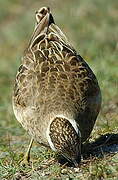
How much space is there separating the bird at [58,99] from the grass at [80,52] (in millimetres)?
318

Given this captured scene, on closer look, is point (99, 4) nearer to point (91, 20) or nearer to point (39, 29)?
point (91, 20)

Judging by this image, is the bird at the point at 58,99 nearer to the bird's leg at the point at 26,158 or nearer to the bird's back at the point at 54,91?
the bird's back at the point at 54,91

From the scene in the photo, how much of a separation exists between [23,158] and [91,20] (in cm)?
1028

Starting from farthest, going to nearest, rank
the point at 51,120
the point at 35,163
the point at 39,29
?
1. the point at 39,29
2. the point at 35,163
3. the point at 51,120

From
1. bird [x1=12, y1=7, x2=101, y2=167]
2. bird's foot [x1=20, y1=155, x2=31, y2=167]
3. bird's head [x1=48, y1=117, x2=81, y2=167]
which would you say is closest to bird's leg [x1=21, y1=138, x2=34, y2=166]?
bird's foot [x1=20, y1=155, x2=31, y2=167]

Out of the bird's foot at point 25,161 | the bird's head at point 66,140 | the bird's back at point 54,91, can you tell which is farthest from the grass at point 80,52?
the bird's back at point 54,91

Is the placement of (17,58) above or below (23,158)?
above

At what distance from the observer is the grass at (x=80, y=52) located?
7.60m

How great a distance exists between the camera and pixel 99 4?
761 inches

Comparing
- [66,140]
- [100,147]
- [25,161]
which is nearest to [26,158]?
[25,161]

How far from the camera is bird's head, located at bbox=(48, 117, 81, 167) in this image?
7125mm

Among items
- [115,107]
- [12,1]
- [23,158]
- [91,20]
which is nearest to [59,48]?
[23,158]

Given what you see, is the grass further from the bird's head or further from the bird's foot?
the bird's head

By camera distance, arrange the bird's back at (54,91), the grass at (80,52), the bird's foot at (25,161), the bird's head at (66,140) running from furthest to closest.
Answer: the bird's foot at (25,161) → the bird's back at (54,91) → the grass at (80,52) → the bird's head at (66,140)
